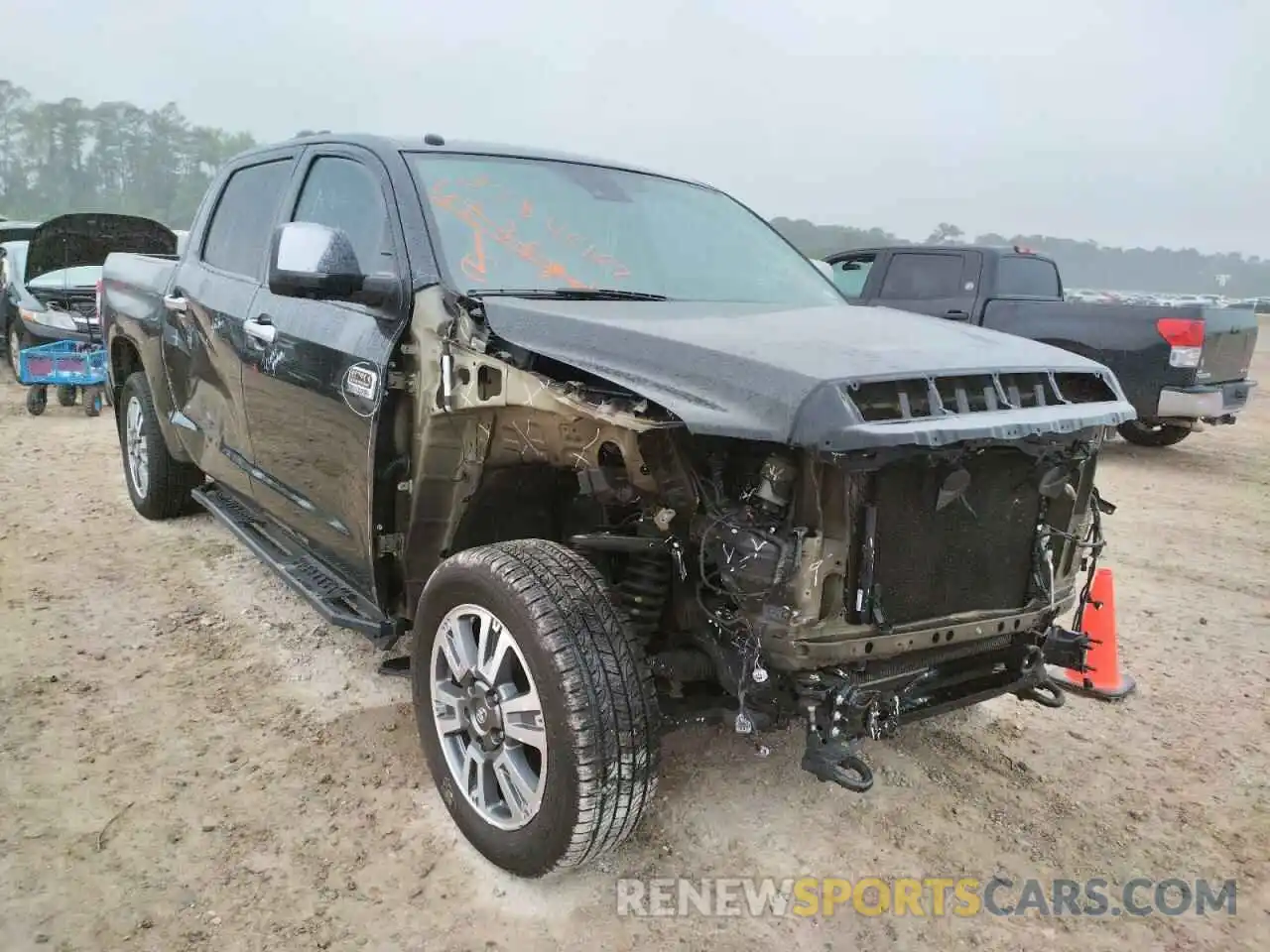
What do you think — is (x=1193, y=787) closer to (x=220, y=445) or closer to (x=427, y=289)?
(x=427, y=289)

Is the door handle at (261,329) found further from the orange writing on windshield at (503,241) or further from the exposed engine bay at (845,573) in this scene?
the exposed engine bay at (845,573)

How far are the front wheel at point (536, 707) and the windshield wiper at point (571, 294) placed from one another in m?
0.76

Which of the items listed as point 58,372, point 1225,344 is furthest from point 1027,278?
point 58,372

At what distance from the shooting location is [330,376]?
3119mm

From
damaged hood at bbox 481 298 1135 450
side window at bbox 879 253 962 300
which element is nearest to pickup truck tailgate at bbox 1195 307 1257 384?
side window at bbox 879 253 962 300

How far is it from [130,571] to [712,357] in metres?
3.74

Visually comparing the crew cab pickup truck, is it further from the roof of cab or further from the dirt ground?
the roof of cab

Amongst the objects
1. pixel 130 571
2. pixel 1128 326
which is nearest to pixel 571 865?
pixel 130 571

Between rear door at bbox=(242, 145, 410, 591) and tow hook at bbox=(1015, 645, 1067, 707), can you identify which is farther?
rear door at bbox=(242, 145, 410, 591)

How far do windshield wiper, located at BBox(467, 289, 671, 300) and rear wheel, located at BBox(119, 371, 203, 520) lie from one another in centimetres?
307

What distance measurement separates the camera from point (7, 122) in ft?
195

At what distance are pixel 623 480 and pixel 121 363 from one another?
455 cm

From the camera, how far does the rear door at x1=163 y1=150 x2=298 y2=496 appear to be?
391cm

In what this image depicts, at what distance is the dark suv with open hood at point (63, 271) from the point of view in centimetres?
1042
